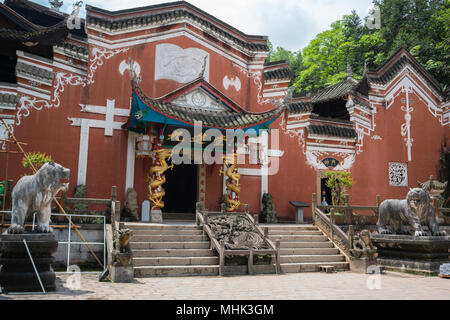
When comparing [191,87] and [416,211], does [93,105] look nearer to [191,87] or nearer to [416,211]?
[191,87]

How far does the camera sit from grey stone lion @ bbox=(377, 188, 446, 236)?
9.94 m

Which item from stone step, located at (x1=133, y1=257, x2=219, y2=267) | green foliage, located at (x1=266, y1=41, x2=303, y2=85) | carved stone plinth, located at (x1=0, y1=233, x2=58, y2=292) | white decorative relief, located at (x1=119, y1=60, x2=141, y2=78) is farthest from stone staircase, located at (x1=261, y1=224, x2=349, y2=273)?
green foliage, located at (x1=266, y1=41, x2=303, y2=85)

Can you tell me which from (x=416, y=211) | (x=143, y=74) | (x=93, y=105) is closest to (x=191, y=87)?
(x=143, y=74)

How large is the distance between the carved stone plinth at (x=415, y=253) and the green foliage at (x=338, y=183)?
5.10 metres

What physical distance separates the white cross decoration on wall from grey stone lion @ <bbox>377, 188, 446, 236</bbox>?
9.16 m

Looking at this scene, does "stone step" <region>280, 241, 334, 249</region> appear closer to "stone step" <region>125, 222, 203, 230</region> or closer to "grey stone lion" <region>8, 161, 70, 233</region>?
"stone step" <region>125, 222, 203, 230</region>

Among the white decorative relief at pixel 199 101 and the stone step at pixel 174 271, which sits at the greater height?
the white decorative relief at pixel 199 101

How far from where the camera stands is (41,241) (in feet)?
20.9

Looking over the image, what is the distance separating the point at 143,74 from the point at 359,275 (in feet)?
32.5

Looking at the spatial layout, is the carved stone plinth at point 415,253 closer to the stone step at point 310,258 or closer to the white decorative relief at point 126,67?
the stone step at point 310,258

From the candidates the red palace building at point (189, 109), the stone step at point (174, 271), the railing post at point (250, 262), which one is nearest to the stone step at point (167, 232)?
the stone step at point (174, 271)

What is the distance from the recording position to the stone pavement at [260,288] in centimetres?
620

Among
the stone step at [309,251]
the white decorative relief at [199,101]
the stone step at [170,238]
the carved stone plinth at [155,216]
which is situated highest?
the white decorative relief at [199,101]

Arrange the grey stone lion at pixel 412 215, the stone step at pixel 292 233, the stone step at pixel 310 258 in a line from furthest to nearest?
the stone step at pixel 292 233 → the stone step at pixel 310 258 → the grey stone lion at pixel 412 215
